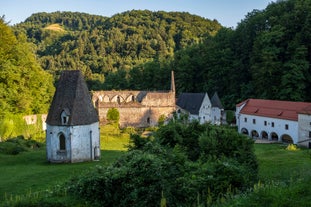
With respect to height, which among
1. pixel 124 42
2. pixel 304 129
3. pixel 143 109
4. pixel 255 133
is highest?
pixel 124 42

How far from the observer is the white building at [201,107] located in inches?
2245

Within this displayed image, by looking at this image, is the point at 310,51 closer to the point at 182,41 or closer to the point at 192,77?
the point at 192,77

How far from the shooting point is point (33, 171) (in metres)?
22.7

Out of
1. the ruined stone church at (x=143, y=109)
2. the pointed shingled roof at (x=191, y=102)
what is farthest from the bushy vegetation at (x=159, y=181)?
the pointed shingled roof at (x=191, y=102)

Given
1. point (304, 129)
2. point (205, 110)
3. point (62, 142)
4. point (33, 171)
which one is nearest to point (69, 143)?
point (62, 142)

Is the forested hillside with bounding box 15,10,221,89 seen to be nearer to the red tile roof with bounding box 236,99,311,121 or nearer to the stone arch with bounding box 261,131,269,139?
the red tile roof with bounding box 236,99,311,121

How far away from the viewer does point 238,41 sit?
75312mm

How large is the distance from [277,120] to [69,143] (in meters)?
29.4

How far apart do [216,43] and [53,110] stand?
55726 millimetres

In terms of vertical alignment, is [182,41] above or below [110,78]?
above

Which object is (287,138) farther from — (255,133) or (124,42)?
(124,42)

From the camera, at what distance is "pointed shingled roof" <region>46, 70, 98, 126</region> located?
27016mm

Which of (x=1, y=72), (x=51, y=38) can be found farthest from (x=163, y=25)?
(x=1, y=72)

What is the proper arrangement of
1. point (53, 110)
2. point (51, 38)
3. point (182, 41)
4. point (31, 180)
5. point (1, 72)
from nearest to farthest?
1. point (31, 180)
2. point (53, 110)
3. point (1, 72)
4. point (182, 41)
5. point (51, 38)
